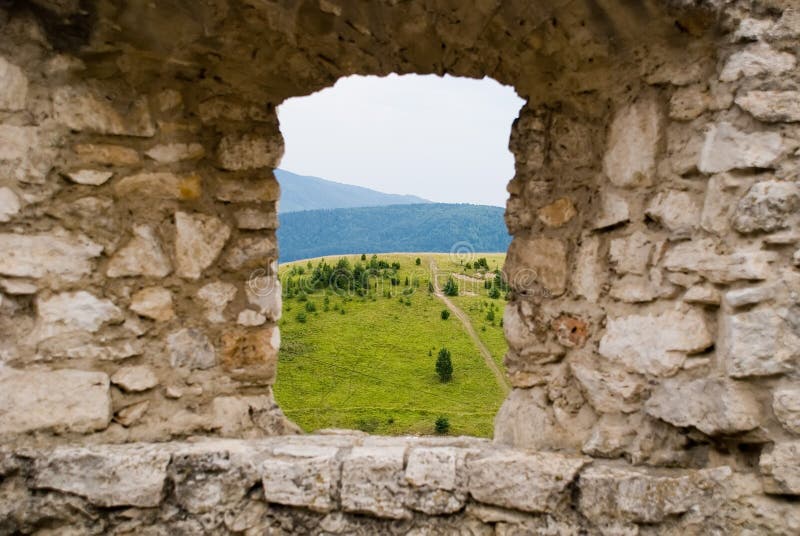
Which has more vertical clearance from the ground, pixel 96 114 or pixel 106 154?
pixel 96 114

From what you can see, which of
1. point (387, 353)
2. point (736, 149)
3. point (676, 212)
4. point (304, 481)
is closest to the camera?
point (736, 149)

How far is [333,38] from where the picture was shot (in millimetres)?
2396

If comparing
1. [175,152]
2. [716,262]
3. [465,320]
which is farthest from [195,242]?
[465,320]

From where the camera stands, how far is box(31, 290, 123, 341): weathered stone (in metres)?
Answer: 2.43

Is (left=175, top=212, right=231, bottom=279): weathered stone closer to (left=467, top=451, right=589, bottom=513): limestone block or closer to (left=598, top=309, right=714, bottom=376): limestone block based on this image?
(left=467, top=451, right=589, bottom=513): limestone block

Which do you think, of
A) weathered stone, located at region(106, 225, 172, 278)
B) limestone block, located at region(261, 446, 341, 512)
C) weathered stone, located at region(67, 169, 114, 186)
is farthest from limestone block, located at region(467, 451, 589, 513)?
weathered stone, located at region(67, 169, 114, 186)

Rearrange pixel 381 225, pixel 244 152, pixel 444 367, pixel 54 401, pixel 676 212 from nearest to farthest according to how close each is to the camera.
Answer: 1. pixel 676 212
2. pixel 54 401
3. pixel 244 152
4. pixel 444 367
5. pixel 381 225

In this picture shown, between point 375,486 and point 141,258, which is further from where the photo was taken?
point 141,258

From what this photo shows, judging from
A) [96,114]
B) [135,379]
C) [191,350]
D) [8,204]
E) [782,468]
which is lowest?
[782,468]

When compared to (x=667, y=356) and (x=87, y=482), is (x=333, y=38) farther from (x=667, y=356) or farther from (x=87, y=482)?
(x=87, y=482)

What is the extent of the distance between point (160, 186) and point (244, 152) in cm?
38

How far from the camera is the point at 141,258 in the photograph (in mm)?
2607

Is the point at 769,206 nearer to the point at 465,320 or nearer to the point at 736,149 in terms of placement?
the point at 736,149

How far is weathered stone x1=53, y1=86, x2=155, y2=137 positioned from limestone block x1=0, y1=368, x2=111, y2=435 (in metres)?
0.98
